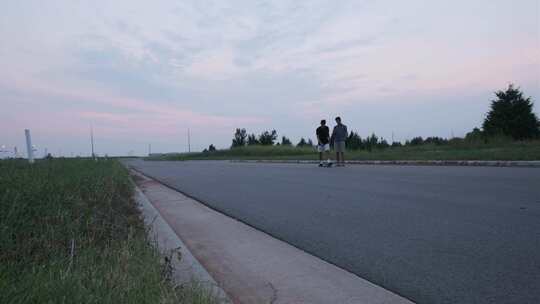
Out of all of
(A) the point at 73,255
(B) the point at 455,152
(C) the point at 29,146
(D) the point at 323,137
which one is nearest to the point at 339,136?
(D) the point at 323,137

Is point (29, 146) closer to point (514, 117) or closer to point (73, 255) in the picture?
point (73, 255)

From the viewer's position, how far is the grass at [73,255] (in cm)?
242

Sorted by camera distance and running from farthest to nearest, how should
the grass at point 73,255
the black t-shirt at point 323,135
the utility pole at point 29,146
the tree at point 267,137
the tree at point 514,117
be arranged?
the tree at point 267,137
the tree at point 514,117
the black t-shirt at point 323,135
the utility pole at point 29,146
the grass at point 73,255

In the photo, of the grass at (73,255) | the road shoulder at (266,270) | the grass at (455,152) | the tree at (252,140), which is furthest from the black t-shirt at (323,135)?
the tree at (252,140)

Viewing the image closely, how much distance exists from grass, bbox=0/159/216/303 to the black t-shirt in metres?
14.2

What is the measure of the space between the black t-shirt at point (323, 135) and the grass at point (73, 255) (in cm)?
1425

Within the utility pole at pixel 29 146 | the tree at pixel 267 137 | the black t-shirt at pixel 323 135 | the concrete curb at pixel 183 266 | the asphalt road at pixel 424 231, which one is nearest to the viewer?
the concrete curb at pixel 183 266

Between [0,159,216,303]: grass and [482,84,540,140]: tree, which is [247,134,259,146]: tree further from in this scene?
[0,159,216,303]: grass

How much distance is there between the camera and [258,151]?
4747cm

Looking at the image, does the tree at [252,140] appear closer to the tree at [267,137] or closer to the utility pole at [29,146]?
the tree at [267,137]

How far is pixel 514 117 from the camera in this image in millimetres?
35562

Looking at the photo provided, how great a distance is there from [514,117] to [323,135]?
26.2 metres

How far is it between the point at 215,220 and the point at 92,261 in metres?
3.06

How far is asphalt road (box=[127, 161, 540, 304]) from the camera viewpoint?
3029 mm
